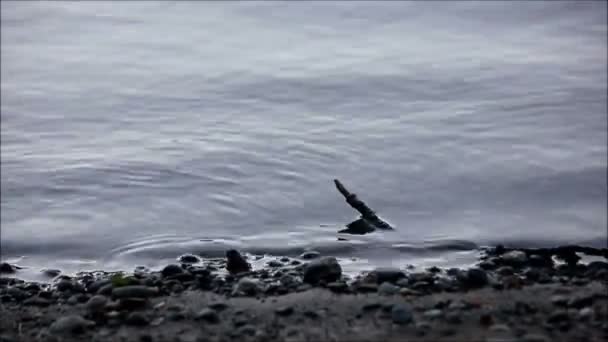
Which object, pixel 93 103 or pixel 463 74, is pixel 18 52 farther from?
pixel 463 74

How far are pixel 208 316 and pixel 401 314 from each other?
1.32 metres

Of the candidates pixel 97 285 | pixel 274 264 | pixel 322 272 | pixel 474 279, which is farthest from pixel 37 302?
pixel 474 279

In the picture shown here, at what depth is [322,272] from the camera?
7570mm

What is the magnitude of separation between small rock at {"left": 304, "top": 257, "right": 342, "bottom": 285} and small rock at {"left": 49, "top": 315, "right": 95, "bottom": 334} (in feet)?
5.44

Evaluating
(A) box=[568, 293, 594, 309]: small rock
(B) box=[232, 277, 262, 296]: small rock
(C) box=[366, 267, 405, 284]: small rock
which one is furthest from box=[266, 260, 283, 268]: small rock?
(A) box=[568, 293, 594, 309]: small rock

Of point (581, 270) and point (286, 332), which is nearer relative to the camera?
point (286, 332)

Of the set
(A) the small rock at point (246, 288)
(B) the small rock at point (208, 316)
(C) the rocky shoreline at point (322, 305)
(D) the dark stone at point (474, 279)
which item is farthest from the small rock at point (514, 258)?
(B) the small rock at point (208, 316)

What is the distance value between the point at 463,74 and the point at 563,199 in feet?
14.5

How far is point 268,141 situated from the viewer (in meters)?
12.6

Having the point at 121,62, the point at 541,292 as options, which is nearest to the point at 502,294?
the point at 541,292

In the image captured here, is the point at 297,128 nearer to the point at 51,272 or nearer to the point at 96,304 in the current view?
the point at 51,272

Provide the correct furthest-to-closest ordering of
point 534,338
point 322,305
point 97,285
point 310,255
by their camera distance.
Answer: point 310,255, point 97,285, point 322,305, point 534,338

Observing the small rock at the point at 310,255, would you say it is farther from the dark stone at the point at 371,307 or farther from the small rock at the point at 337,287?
the dark stone at the point at 371,307

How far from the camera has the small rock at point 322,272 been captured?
754 centimetres
